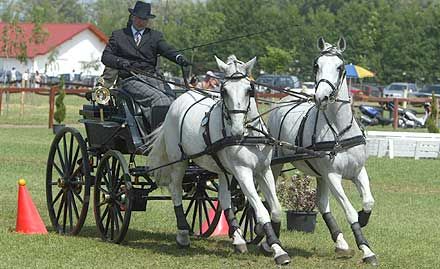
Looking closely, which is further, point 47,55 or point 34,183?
point 47,55

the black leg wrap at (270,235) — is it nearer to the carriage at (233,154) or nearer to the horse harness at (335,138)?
the carriage at (233,154)

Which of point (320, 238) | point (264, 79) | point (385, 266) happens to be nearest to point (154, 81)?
point (320, 238)

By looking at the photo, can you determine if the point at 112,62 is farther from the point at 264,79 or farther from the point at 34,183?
the point at 264,79

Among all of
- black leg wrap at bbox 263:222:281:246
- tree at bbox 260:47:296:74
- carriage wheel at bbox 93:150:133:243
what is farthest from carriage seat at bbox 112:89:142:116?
tree at bbox 260:47:296:74

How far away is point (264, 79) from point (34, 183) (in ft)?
96.7

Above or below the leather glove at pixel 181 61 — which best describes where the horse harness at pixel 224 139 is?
below

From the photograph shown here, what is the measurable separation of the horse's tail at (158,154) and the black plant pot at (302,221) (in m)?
1.92

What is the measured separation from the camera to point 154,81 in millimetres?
11234

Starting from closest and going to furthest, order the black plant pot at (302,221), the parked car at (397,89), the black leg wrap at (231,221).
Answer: the black leg wrap at (231,221) → the black plant pot at (302,221) → the parked car at (397,89)

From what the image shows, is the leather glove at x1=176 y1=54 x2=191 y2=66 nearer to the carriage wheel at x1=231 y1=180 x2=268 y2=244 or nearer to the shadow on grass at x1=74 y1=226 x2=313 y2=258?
the carriage wheel at x1=231 y1=180 x2=268 y2=244

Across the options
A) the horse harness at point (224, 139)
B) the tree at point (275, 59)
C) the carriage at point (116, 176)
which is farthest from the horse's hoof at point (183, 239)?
the tree at point (275, 59)

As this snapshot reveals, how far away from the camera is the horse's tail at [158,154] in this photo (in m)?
10.6

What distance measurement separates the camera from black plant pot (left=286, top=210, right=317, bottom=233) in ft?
38.8

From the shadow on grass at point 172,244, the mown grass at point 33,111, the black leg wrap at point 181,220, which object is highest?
the black leg wrap at point 181,220
